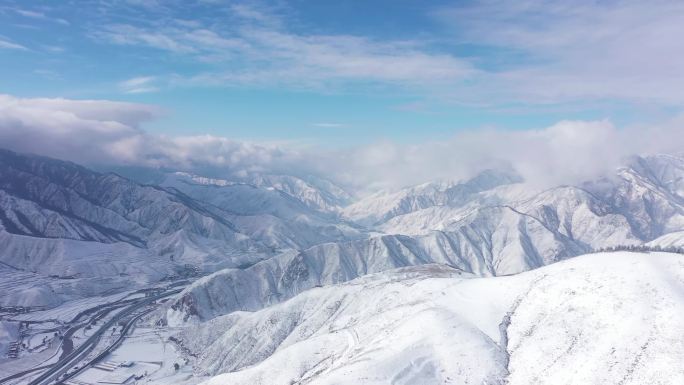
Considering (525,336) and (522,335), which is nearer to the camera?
(525,336)

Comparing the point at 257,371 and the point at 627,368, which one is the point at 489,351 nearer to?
the point at 627,368

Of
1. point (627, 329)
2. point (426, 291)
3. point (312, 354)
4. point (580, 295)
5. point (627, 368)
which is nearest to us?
point (627, 368)

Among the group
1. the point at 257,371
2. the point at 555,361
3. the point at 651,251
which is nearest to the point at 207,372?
the point at 257,371

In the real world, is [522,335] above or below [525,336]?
below

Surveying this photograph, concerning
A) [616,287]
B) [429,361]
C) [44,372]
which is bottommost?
[44,372]

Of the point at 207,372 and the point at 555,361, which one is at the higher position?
the point at 555,361

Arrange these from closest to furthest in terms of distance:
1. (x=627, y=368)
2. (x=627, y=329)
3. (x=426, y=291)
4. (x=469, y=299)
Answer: (x=627, y=368) → (x=627, y=329) → (x=469, y=299) → (x=426, y=291)

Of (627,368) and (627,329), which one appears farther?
(627,329)
